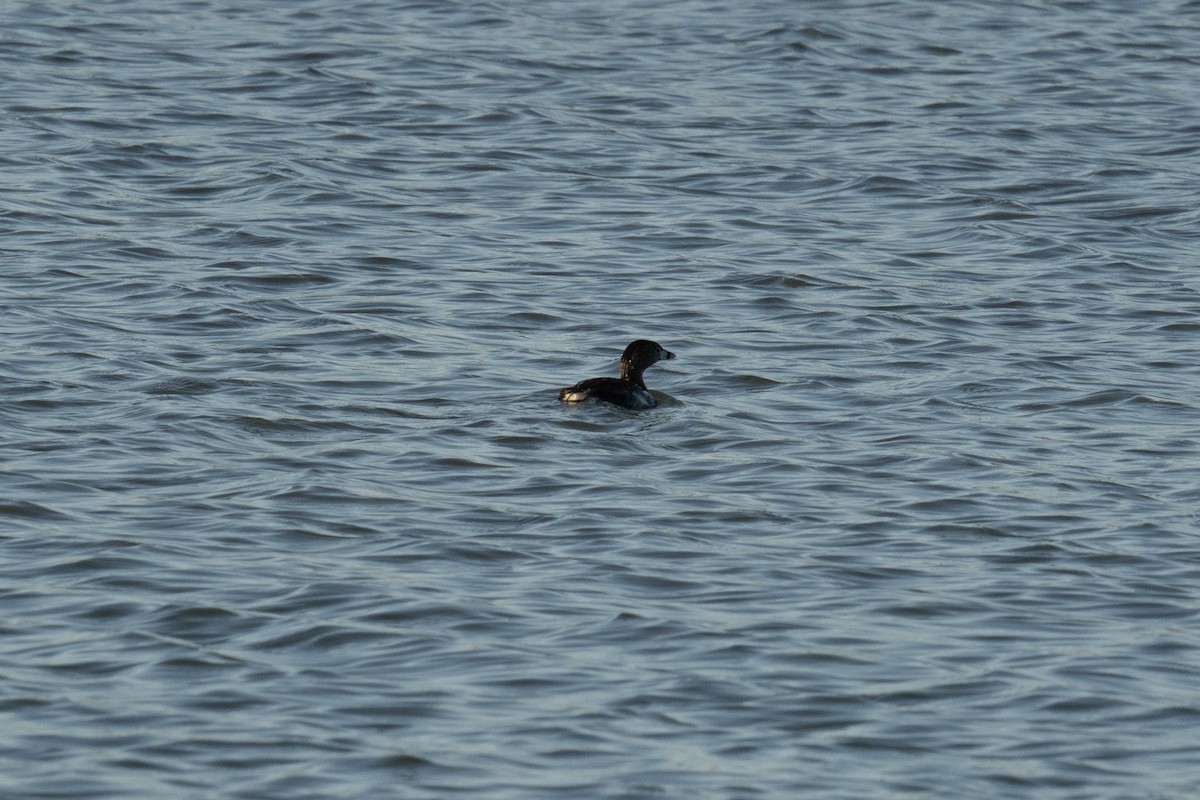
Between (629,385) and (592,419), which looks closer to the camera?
(592,419)

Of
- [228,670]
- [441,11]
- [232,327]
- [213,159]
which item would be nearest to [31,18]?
[441,11]

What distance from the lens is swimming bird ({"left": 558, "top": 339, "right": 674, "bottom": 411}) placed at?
1259cm

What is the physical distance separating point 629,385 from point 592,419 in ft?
1.16

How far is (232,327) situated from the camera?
47.5 ft

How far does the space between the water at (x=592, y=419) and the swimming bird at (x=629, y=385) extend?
0.15 m

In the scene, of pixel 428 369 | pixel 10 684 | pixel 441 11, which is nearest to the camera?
pixel 10 684

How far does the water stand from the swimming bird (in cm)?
15

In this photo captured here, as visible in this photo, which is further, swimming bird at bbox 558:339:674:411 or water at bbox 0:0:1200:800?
swimming bird at bbox 558:339:674:411

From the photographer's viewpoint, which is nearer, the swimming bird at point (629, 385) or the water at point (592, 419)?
the water at point (592, 419)

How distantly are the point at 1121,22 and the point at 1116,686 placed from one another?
19552 mm

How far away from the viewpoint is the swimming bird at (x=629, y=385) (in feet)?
41.3

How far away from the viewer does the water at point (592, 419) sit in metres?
8.16

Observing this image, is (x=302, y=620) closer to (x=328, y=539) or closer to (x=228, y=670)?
(x=228, y=670)

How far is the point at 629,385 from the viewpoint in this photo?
1278 centimetres
